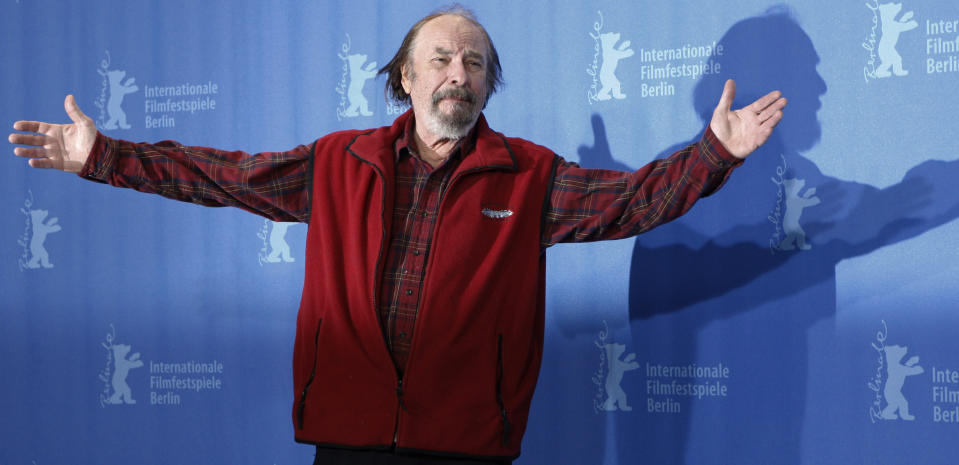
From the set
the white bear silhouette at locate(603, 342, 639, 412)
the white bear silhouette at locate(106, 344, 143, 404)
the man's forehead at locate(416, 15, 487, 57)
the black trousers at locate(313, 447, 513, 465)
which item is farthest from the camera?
the white bear silhouette at locate(106, 344, 143, 404)

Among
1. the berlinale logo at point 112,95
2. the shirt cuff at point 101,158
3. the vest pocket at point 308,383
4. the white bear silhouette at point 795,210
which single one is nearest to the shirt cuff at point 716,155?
the white bear silhouette at point 795,210

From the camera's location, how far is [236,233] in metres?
2.88

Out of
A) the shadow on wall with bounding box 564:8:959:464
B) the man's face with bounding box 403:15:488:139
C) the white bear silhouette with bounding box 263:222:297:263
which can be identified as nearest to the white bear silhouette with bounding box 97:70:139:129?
the white bear silhouette with bounding box 263:222:297:263

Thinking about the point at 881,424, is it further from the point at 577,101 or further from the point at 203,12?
the point at 203,12

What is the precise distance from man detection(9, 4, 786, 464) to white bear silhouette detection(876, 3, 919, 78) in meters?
0.77

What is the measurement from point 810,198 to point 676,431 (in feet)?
2.44

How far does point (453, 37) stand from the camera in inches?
79.3

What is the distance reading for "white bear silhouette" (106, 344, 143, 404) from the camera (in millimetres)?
2977

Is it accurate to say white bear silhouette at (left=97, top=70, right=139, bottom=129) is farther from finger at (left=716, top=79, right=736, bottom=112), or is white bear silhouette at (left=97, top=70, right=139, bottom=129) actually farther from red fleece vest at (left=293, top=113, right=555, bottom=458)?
finger at (left=716, top=79, right=736, bottom=112)

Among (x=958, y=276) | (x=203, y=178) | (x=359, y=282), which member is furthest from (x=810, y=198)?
(x=203, y=178)

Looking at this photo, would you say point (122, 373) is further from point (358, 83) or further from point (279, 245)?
point (358, 83)

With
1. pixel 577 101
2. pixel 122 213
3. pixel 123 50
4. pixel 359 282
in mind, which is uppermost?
pixel 123 50

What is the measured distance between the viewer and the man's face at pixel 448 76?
76.5 inches

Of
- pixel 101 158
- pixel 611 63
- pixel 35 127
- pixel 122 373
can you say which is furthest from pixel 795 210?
→ pixel 122 373
